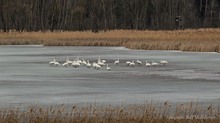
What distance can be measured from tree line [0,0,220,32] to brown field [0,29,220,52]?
21651 millimetres

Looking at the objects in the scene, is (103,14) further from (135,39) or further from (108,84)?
(108,84)

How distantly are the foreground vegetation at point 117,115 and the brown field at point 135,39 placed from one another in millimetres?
24630

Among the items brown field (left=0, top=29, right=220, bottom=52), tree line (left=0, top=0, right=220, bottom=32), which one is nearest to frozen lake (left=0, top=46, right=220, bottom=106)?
brown field (left=0, top=29, right=220, bottom=52)

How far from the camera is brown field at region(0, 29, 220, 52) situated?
39.3 m

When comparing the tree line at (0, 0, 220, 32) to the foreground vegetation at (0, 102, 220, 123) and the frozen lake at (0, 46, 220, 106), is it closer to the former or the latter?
the frozen lake at (0, 46, 220, 106)

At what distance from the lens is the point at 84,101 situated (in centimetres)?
1354

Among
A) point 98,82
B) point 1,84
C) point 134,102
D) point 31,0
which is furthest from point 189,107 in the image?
point 31,0

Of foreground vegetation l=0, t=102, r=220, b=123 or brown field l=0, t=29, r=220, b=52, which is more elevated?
foreground vegetation l=0, t=102, r=220, b=123

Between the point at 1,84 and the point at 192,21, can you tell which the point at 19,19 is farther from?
the point at 1,84

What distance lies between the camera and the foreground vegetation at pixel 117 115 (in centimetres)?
1020

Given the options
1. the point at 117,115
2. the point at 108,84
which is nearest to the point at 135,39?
the point at 108,84

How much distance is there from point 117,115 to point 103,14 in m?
77.2

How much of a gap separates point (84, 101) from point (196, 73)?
30.6 ft

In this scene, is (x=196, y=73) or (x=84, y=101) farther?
(x=196, y=73)
